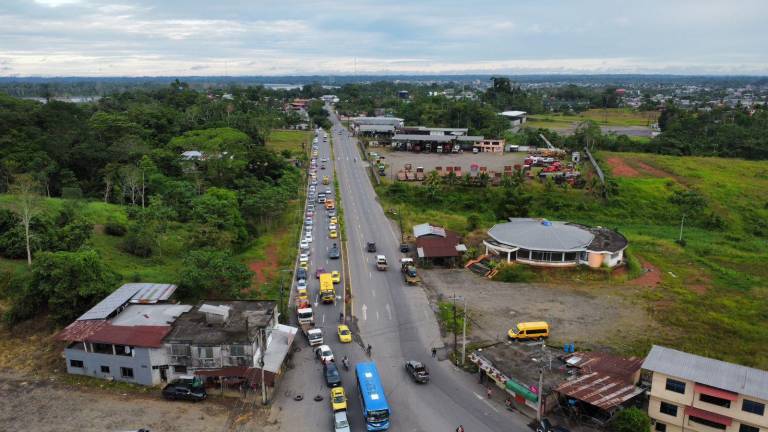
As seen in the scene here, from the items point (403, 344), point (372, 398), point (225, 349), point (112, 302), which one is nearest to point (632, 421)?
point (372, 398)

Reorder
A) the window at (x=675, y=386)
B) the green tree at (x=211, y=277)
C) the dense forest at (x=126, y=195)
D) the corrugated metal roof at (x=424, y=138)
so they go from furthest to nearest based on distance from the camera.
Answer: the corrugated metal roof at (x=424, y=138) < the green tree at (x=211, y=277) < the dense forest at (x=126, y=195) < the window at (x=675, y=386)

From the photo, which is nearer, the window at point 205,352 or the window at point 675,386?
the window at point 675,386

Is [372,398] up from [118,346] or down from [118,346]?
down

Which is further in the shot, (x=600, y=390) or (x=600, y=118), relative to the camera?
(x=600, y=118)

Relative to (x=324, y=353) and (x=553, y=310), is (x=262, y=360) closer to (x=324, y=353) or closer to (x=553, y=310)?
(x=324, y=353)

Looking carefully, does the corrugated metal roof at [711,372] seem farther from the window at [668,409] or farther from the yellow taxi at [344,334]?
the yellow taxi at [344,334]

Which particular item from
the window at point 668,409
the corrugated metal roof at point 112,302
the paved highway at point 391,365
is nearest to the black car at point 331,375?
the paved highway at point 391,365

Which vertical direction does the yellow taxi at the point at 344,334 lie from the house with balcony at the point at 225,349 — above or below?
below

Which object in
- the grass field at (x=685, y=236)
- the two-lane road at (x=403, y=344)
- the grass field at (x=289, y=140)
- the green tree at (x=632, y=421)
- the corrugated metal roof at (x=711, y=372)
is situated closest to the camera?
the corrugated metal roof at (x=711, y=372)

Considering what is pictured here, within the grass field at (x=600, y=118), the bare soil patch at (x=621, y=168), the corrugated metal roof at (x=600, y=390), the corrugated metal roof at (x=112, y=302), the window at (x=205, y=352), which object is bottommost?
the corrugated metal roof at (x=600, y=390)
